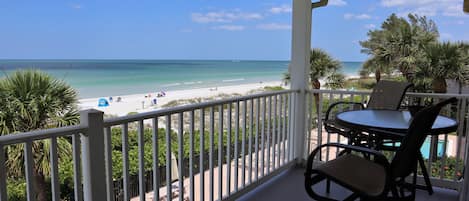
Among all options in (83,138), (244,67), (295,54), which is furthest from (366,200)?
(244,67)

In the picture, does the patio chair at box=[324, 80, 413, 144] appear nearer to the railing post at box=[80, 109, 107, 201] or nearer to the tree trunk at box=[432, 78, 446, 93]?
the railing post at box=[80, 109, 107, 201]

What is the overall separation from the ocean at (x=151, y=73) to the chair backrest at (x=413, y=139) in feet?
67.6

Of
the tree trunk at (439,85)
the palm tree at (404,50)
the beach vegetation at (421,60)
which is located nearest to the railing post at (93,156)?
the beach vegetation at (421,60)

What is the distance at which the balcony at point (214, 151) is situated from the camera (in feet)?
5.20

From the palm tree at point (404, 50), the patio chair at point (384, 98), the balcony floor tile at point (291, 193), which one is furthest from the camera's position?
the palm tree at point (404, 50)

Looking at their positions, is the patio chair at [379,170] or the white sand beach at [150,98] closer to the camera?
the patio chair at [379,170]

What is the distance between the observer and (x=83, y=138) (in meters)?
1.59

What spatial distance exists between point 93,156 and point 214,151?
1.19 metres

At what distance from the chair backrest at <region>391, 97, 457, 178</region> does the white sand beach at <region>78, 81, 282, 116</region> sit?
14.9 meters

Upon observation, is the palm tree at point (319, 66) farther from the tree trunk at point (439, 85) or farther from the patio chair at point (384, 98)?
the patio chair at point (384, 98)

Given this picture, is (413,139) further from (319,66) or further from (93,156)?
(319,66)

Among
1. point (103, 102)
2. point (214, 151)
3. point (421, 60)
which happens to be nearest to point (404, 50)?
point (421, 60)

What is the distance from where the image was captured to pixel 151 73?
27.3 m

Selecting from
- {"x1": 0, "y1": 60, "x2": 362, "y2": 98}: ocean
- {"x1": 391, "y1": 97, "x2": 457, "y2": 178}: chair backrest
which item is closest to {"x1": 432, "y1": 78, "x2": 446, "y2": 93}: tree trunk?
{"x1": 0, "y1": 60, "x2": 362, "y2": 98}: ocean
